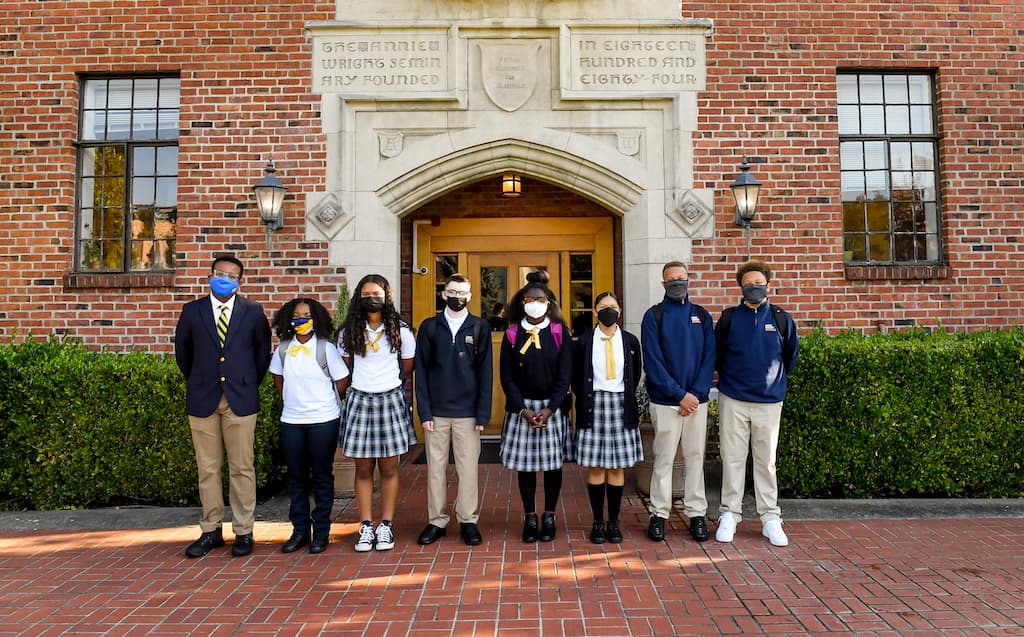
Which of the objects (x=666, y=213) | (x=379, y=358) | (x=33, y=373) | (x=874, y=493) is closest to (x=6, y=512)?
(x=33, y=373)


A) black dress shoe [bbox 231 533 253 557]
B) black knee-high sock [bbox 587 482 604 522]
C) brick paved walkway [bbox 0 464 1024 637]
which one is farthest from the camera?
black knee-high sock [bbox 587 482 604 522]

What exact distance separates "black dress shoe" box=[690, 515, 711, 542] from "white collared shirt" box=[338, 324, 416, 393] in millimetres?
2381

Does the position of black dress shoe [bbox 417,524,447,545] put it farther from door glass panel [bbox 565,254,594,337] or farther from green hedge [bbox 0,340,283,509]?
door glass panel [bbox 565,254,594,337]

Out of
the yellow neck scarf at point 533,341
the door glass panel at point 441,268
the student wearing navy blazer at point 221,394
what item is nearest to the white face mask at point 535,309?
the yellow neck scarf at point 533,341

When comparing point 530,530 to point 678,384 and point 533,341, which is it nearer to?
point 533,341

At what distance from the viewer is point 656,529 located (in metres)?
4.78

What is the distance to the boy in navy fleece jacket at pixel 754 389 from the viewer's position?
4852 mm

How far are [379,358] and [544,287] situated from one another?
132 cm

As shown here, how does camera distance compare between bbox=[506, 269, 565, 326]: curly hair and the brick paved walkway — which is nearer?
the brick paved walkway

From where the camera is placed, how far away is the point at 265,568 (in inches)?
170

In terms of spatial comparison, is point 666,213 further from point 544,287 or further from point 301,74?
point 301,74

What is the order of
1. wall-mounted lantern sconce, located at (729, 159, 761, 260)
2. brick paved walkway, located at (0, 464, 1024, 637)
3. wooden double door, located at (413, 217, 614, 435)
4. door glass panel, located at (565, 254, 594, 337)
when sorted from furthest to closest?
1. door glass panel, located at (565, 254, 594, 337)
2. wooden double door, located at (413, 217, 614, 435)
3. wall-mounted lantern sconce, located at (729, 159, 761, 260)
4. brick paved walkway, located at (0, 464, 1024, 637)

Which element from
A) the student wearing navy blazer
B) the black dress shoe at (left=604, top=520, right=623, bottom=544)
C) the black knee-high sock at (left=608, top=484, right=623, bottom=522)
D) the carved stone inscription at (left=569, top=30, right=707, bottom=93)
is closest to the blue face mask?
the student wearing navy blazer

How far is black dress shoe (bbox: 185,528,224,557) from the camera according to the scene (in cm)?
457
